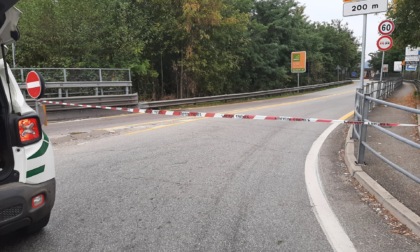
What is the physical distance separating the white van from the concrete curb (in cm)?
360

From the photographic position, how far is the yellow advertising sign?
3296 centimetres

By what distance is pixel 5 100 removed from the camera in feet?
10.6

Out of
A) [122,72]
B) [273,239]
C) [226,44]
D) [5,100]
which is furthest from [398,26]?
[5,100]

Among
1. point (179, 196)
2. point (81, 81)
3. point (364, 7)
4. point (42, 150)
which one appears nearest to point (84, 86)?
point (81, 81)

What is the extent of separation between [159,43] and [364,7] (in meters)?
14.6

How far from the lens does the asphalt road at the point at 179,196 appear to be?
11.8 feet

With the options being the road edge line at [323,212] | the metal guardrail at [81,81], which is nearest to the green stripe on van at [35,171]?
the road edge line at [323,212]

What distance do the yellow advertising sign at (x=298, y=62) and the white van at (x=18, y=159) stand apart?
3165cm

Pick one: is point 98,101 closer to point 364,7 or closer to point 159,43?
point 159,43

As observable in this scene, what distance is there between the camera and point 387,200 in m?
4.44

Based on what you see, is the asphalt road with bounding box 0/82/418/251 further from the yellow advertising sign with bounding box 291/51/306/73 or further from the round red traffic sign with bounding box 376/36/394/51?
the yellow advertising sign with bounding box 291/51/306/73

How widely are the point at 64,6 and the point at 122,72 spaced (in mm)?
4373

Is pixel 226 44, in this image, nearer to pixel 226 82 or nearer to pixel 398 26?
pixel 226 82

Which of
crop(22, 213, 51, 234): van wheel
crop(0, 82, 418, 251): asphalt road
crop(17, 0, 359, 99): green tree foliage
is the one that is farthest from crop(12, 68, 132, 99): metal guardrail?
crop(22, 213, 51, 234): van wheel
